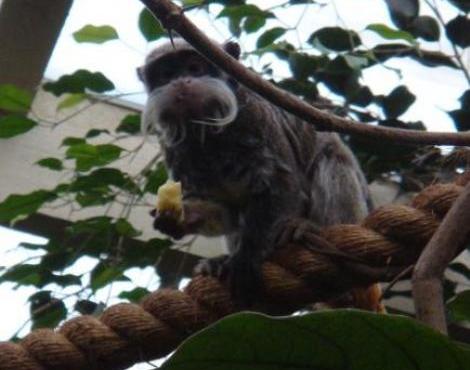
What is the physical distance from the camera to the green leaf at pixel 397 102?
3086 mm

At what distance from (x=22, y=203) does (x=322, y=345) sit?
7.21 ft

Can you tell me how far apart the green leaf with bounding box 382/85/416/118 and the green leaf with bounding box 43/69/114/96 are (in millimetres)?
837

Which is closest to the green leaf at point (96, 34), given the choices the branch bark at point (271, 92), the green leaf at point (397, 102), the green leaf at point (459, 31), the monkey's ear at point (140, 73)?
the monkey's ear at point (140, 73)

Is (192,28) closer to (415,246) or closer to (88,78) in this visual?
(415,246)

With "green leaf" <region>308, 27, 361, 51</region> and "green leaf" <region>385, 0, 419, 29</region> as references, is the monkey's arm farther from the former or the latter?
"green leaf" <region>385, 0, 419, 29</region>

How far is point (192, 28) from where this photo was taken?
1.10 metres

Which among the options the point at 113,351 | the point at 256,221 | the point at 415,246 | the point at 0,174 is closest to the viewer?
the point at 415,246

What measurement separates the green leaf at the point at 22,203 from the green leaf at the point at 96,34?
1.44ft

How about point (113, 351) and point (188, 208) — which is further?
point (188, 208)

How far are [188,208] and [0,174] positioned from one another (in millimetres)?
1543

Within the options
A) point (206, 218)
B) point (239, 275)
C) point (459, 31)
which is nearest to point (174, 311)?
point (239, 275)

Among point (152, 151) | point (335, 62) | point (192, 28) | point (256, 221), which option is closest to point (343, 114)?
point (335, 62)

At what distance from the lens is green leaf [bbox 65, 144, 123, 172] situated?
281 cm

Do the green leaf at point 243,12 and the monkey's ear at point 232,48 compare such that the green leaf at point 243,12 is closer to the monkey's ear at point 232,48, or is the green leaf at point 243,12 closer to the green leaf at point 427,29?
the monkey's ear at point 232,48
